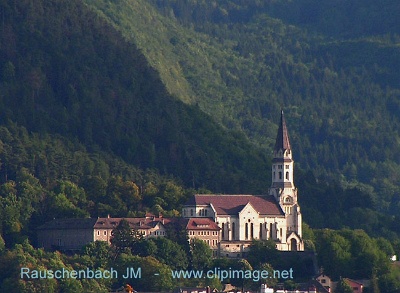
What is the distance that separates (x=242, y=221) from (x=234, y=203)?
176 centimetres

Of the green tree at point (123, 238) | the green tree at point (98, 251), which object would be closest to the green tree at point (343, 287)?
the green tree at point (123, 238)

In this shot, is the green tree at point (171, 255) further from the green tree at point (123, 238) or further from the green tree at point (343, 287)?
the green tree at point (343, 287)

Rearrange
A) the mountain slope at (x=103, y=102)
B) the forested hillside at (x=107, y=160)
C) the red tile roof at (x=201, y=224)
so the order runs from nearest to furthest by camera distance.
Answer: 1. the forested hillside at (x=107, y=160)
2. the red tile roof at (x=201, y=224)
3. the mountain slope at (x=103, y=102)

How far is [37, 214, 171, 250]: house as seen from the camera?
14425 cm

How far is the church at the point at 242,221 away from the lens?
14625cm

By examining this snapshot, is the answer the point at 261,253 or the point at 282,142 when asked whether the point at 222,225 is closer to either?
the point at 261,253

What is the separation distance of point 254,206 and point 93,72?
148 feet

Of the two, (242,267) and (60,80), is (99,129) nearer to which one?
(60,80)

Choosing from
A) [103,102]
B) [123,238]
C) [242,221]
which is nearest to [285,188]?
Answer: [242,221]

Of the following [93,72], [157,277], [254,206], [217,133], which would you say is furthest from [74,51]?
[157,277]

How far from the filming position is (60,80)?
187500 mm

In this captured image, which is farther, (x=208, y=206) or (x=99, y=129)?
(x=99, y=129)

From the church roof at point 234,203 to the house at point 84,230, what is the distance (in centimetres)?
342

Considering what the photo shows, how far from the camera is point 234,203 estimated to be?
149250 mm
